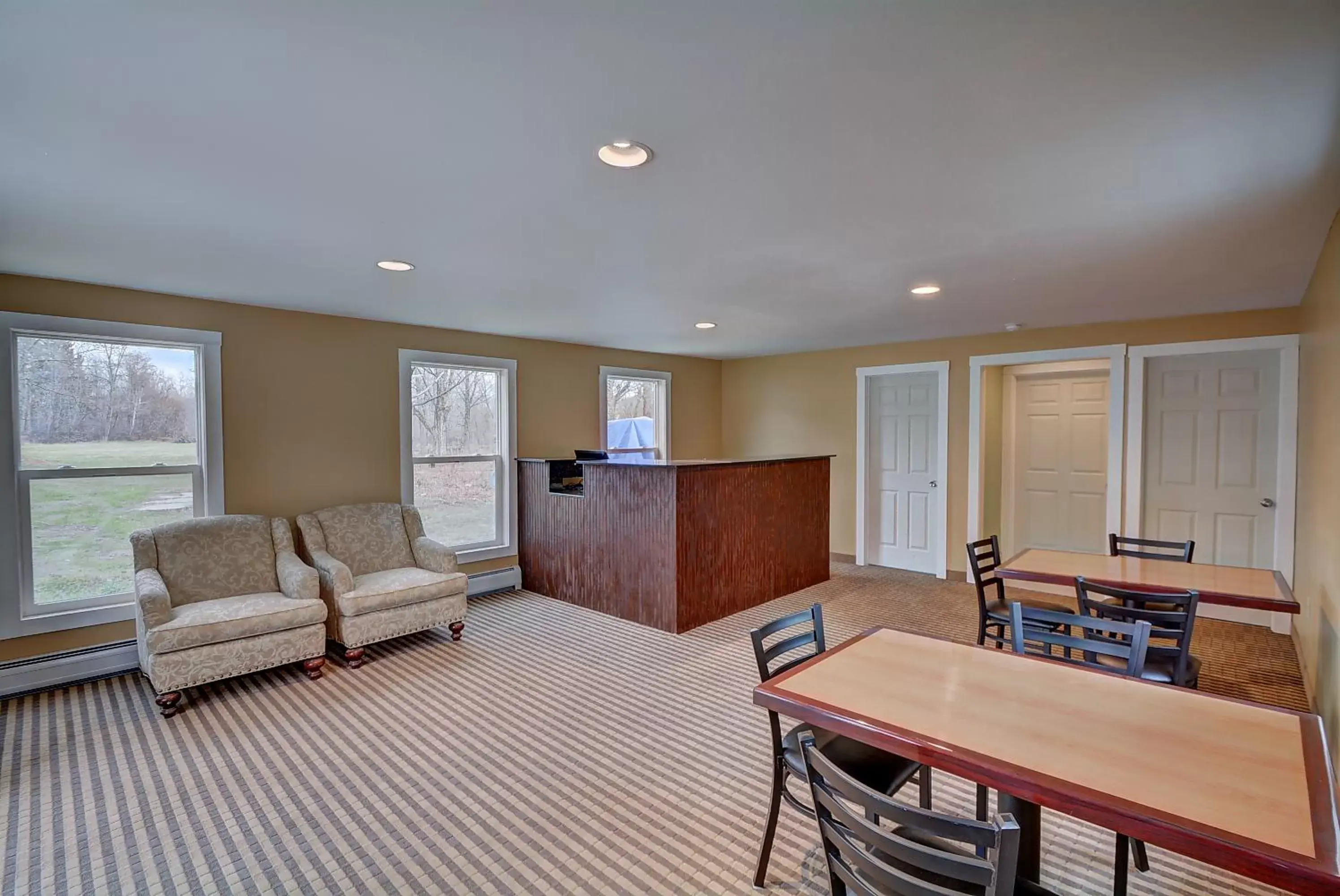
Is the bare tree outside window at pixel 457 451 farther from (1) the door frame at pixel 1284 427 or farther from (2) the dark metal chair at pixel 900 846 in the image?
(1) the door frame at pixel 1284 427

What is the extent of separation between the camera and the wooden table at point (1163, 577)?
104 inches

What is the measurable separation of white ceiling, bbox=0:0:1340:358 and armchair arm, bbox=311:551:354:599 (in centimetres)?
180

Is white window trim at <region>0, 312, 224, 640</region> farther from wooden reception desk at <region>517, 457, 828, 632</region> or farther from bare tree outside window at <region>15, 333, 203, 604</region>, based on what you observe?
wooden reception desk at <region>517, 457, 828, 632</region>

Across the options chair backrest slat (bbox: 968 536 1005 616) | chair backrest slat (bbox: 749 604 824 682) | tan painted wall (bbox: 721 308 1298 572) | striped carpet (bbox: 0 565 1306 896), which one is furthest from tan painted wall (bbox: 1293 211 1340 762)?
chair backrest slat (bbox: 749 604 824 682)

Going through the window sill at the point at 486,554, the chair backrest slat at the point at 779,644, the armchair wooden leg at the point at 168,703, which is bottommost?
the armchair wooden leg at the point at 168,703

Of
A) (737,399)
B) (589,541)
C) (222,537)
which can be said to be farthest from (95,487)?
(737,399)

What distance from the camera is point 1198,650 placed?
4031 millimetres

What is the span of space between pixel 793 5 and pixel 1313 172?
2.04m

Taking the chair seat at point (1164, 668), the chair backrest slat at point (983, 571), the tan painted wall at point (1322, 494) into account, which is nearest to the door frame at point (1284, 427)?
the tan painted wall at point (1322, 494)

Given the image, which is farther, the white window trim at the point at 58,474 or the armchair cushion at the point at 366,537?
the armchair cushion at the point at 366,537

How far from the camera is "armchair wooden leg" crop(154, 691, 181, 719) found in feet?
10.2

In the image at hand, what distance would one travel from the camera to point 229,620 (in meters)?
3.28

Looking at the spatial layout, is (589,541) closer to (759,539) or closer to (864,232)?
(759,539)

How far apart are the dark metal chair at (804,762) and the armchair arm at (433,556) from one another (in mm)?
2936
